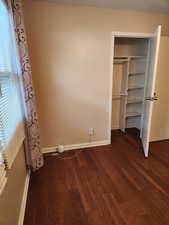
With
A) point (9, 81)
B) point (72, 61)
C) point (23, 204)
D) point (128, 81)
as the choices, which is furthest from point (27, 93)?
point (128, 81)

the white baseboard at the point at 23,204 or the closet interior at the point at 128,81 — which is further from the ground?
the closet interior at the point at 128,81

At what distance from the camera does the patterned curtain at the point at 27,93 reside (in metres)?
1.72

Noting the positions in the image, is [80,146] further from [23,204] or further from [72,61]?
[72,61]

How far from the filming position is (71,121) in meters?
2.75

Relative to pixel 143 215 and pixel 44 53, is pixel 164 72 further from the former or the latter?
pixel 143 215

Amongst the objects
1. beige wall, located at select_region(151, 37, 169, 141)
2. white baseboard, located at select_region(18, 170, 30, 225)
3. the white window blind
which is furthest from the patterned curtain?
beige wall, located at select_region(151, 37, 169, 141)

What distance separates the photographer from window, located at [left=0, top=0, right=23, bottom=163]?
4.45 feet

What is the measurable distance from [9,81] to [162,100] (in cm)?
264

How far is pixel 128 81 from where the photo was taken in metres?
3.50

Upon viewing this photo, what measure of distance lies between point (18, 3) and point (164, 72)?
98.6 inches

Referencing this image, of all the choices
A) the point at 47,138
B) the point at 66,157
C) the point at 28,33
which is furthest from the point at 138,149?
the point at 28,33

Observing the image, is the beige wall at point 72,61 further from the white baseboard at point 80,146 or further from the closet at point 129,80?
the closet at point 129,80

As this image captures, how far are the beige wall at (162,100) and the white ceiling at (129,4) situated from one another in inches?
19.6

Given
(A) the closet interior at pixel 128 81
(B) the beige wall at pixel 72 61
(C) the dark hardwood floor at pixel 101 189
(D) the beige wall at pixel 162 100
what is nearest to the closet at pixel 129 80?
(A) the closet interior at pixel 128 81
